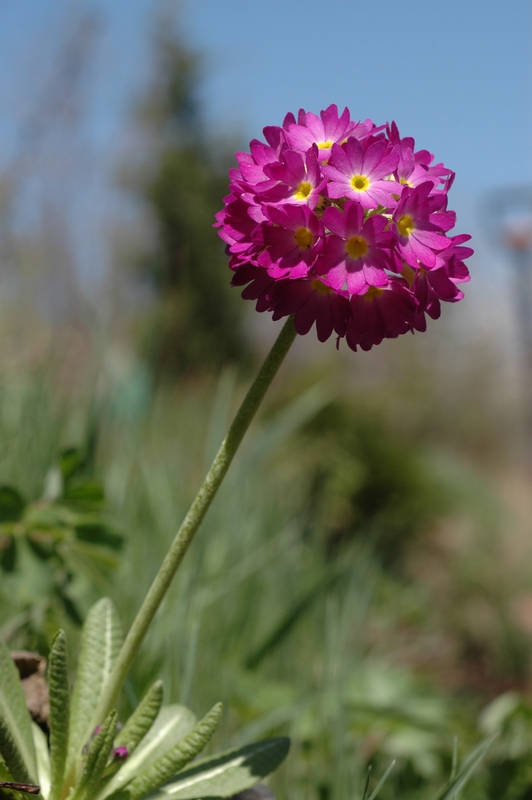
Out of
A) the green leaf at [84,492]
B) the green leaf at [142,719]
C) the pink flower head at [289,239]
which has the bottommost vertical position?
the green leaf at [142,719]

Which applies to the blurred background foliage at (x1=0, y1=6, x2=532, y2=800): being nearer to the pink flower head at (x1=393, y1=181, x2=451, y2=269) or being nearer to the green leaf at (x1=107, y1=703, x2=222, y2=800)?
the green leaf at (x1=107, y1=703, x2=222, y2=800)

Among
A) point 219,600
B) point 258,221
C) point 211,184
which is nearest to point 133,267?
point 211,184

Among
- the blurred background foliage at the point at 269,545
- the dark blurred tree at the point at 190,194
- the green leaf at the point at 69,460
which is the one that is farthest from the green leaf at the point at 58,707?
the dark blurred tree at the point at 190,194

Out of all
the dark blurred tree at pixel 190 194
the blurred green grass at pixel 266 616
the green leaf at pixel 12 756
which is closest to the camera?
the green leaf at pixel 12 756

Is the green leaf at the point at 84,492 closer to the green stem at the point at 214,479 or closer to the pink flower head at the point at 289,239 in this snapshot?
the green stem at the point at 214,479

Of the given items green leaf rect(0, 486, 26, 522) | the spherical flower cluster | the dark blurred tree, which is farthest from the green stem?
the dark blurred tree

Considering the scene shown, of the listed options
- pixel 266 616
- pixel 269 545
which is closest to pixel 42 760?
pixel 266 616
